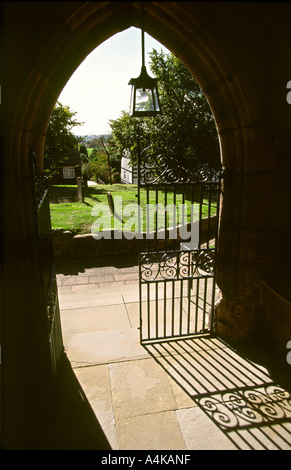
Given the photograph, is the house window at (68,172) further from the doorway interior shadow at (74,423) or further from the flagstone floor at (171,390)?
the doorway interior shadow at (74,423)

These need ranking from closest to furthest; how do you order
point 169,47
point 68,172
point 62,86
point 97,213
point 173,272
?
1. point 62,86
2. point 169,47
3. point 173,272
4. point 97,213
5. point 68,172

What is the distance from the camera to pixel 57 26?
2.94 metres

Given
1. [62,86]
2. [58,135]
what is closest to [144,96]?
[62,86]

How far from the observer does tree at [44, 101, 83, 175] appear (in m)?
16.4

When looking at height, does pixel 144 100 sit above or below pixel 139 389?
above

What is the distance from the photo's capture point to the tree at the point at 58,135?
1639 cm

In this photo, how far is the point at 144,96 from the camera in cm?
319

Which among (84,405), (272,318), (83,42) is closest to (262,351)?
(272,318)

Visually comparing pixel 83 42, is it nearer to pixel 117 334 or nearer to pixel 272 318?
pixel 117 334

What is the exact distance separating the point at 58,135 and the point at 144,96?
15.2m

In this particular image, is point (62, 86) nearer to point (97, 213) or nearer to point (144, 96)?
point (144, 96)

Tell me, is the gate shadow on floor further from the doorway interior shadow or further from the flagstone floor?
the doorway interior shadow

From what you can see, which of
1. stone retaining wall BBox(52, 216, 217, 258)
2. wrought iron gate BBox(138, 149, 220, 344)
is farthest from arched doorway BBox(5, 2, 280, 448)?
stone retaining wall BBox(52, 216, 217, 258)
